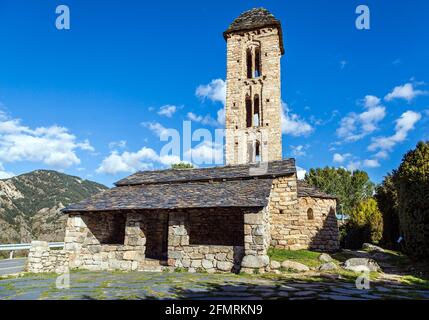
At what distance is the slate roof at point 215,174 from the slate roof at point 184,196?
15.3 inches

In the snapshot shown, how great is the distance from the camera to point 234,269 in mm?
8289

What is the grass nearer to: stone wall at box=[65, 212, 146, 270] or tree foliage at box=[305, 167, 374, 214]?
stone wall at box=[65, 212, 146, 270]

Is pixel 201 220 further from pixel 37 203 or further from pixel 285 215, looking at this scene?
pixel 37 203

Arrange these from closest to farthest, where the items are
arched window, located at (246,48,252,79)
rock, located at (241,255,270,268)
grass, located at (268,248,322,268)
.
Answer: rock, located at (241,255,270,268), grass, located at (268,248,322,268), arched window, located at (246,48,252,79)

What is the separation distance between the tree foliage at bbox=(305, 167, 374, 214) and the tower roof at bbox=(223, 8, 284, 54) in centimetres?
1595

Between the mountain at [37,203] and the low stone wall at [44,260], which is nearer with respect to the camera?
the low stone wall at [44,260]

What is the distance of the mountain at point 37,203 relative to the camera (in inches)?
1401

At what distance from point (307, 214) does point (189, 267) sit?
23.0 ft

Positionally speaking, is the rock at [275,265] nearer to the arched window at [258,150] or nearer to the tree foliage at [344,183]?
the arched window at [258,150]

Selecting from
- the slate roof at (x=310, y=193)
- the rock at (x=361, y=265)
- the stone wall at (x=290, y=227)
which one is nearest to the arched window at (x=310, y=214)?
the stone wall at (x=290, y=227)

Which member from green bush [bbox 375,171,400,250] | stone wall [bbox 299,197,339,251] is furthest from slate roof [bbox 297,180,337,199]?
green bush [bbox 375,171,400,250]

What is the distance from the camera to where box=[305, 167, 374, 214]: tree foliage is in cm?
3344

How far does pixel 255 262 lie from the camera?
790cm
